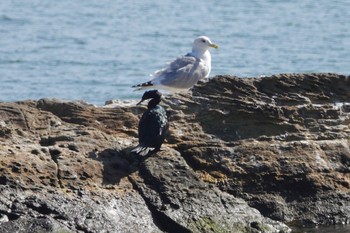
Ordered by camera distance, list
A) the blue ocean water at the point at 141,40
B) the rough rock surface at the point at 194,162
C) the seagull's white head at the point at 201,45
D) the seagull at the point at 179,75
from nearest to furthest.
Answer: the rough rock surface at the point at 194,162 → the seagull at the point at 179,75 → the seagull's white head at the point at 201,45 → the blue ocean water at the point at 141,40

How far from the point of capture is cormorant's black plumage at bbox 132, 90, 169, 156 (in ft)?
31.7

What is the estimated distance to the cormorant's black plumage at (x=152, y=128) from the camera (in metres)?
9.66

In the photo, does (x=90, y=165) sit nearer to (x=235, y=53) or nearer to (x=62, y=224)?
(x=62, y=224)

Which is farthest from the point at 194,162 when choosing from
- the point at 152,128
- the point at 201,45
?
the point at 201,45

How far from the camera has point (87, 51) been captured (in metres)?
23.0

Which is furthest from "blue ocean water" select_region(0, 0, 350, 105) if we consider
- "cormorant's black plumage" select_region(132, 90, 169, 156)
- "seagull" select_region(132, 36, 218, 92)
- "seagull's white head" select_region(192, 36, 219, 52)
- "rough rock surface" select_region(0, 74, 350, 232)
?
"cormorant's black plumage" select_region(132, 90, 169, 156)

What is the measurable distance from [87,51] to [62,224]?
14.3 metres

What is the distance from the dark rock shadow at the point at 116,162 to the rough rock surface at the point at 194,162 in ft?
0.04

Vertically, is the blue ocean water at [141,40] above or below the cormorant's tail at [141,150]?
below

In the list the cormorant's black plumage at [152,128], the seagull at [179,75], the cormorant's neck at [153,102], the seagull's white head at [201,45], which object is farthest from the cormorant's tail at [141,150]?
the seagull's white head at [201,45]

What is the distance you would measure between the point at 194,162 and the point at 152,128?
487mm

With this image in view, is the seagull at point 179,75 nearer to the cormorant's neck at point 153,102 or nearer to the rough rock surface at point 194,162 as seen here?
the rough rock surface at point 194,162

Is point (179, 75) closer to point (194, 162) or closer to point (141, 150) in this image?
point (194, 162)

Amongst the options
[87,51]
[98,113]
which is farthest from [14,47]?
[98,113]
